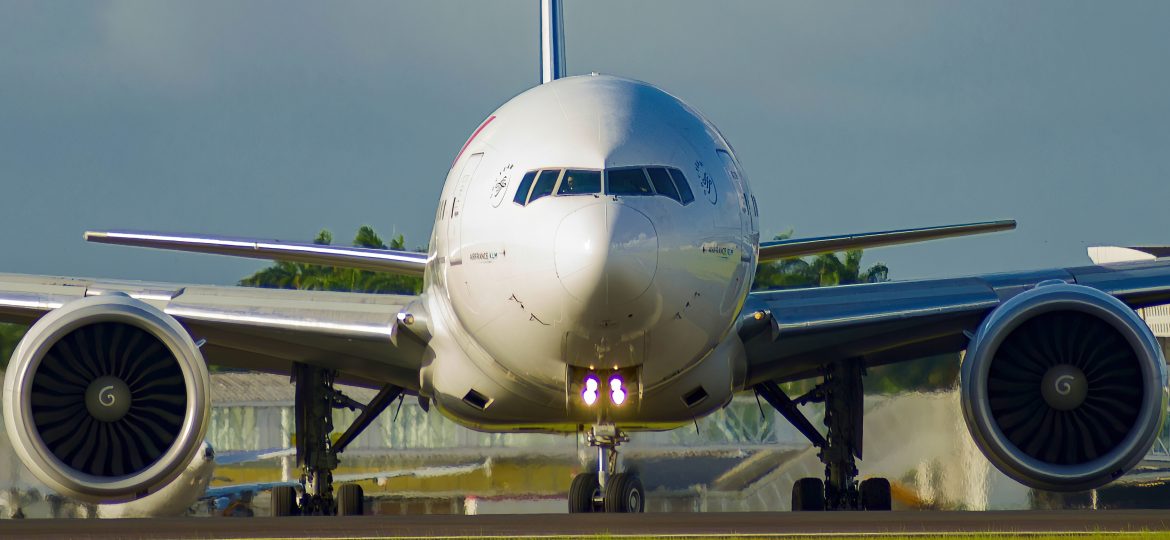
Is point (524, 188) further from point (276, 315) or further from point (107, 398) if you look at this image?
point (107, 398)

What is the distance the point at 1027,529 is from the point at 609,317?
3.23m

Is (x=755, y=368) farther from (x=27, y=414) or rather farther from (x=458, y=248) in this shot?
(x=27, y=414)

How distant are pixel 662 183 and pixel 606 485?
3.01 metres

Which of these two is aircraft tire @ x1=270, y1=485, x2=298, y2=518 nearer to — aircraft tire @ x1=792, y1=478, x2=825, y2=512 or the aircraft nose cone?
aircraft tire @ x1=792, y1=478, x2=825, y2=512

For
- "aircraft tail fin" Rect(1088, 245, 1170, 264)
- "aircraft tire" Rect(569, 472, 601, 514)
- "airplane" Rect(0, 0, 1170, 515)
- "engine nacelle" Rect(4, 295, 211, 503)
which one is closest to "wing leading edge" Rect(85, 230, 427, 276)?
"airplane" Rect(0, 0, 1170, 515)

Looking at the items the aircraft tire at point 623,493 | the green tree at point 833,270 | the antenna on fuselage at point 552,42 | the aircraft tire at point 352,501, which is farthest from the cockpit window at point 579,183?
the green tree at point 833,270

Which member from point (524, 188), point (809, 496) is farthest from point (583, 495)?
point (809, 496)

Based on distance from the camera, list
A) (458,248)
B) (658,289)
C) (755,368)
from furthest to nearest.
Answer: (755,368) < (458,248) < (658,289)

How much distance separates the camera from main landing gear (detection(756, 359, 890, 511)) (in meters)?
17.5

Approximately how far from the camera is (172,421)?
45.9 feet

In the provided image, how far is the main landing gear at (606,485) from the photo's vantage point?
14.1 m

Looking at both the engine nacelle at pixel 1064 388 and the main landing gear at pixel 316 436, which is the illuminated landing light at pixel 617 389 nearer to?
the engine nacelle at pixel 1064 388

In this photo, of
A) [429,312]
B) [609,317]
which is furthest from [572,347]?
[429,312]

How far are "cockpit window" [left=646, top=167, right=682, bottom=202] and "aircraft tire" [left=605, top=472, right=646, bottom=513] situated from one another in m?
2.75
